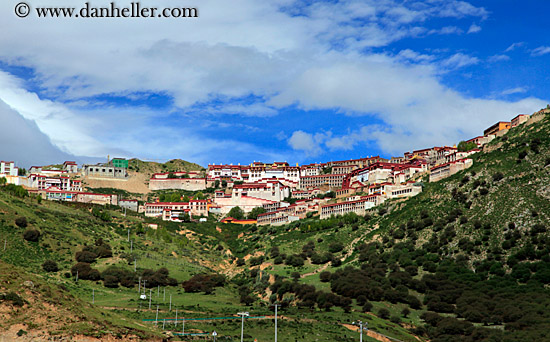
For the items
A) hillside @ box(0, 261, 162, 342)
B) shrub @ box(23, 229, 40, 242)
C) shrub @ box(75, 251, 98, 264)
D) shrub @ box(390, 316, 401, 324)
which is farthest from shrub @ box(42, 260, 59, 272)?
shrub @ box(390, 316, 401, 324)

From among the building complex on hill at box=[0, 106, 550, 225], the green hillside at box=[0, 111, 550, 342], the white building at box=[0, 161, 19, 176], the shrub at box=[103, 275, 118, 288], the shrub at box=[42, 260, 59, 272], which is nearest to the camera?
the green hillside at box=[0, 111, 550, 342]

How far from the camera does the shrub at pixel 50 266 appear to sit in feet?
328

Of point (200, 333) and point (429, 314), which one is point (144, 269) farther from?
point (429, 314)

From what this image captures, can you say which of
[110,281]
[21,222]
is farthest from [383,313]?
[21,222]

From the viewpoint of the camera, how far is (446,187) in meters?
124

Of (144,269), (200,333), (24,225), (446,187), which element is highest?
(446,187)

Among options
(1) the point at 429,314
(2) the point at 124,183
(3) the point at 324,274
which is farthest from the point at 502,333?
(2) the point at 124,183

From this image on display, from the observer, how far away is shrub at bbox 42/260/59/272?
328 feet

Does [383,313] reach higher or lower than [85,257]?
lower

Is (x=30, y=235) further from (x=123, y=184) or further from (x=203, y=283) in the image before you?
(x=123, y=184)

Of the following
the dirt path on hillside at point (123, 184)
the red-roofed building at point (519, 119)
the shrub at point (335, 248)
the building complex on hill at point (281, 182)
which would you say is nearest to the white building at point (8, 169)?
the building complex on hill at point (281, 182)

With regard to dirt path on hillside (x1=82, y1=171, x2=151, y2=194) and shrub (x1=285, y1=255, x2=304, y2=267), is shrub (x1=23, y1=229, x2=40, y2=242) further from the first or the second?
dirt path on hillside (x1=82, y1=171, x2=151, y2=194)

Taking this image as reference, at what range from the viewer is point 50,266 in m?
100

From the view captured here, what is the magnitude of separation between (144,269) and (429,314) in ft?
154
